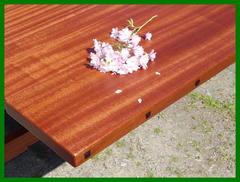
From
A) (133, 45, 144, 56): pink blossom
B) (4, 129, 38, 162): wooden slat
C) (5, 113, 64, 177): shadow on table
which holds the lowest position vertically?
(5, 113, 64, 177): shadow on table

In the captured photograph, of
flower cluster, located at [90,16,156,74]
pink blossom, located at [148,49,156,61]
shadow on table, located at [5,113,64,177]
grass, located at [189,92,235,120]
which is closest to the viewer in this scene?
flower cluster, located at [90,16,156,74]

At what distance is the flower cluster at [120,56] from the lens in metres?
2.16

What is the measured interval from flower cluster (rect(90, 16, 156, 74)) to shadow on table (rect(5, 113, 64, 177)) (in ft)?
3.26

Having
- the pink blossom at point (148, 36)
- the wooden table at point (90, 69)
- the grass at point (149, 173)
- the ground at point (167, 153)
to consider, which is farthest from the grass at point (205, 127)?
the pink blossom at point (148, 36)

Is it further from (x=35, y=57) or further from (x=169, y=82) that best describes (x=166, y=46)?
(x=35, y=57)

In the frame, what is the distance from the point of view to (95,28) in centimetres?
260

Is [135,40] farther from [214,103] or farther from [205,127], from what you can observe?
[214,103]

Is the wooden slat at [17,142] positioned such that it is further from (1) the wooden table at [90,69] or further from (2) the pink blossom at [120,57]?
(2) the pink blossom at [120,57]

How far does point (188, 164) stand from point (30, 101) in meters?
1.49

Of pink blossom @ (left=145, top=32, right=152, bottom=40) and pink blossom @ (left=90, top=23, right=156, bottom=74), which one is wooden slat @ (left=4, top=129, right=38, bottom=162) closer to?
pink blossom @ (left=90, top=23, right=156, bottom=74)

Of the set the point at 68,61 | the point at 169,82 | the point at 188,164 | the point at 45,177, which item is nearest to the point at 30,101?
the point at 68,61

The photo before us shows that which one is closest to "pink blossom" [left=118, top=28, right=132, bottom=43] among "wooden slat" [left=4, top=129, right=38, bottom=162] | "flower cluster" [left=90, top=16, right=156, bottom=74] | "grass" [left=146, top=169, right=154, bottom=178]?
"flower cluster" [left=90, top=16, right=156, bottom=74]

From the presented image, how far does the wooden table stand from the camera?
6.04 feet

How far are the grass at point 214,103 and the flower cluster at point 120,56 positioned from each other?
4.58ft
